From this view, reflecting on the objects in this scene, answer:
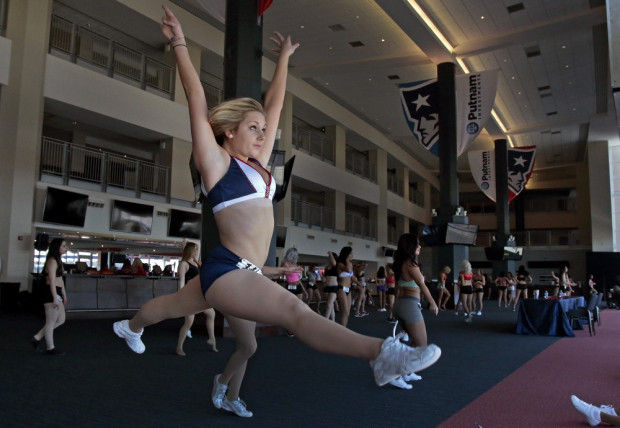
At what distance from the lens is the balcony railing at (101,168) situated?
46.9ft

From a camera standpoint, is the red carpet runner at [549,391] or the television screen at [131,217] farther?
the television screen at [131,217]

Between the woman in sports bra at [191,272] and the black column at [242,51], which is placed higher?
the black column at [242,51]

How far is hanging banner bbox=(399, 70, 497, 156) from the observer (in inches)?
Result: 674

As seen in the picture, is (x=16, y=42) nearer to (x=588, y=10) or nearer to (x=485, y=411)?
(x=485, y=411)

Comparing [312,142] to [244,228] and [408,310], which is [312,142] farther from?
[244,228]

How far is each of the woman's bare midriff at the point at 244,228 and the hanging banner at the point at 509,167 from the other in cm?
2462

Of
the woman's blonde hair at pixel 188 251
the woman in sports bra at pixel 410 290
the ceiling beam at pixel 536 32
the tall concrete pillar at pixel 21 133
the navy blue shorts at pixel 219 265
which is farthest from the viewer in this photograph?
the ceiling beam at pixel 536 32

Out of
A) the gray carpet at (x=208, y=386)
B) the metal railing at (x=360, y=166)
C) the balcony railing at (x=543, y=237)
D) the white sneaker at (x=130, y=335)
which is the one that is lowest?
the gray carpet at (x=208, y=386)

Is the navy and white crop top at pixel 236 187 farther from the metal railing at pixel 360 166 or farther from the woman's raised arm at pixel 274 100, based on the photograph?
the metal railing at pixel 360 166

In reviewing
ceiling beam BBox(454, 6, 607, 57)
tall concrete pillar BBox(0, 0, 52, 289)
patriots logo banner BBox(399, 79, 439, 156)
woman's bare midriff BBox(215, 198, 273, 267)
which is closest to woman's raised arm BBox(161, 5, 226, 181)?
woman's bare midriff BBox(215, 198, 273, 267)

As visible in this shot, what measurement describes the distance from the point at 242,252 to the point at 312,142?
2244cm

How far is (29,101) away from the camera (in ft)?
43.6

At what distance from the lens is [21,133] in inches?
518

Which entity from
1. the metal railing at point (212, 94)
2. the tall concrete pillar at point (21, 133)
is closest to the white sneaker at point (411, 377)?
the tall concrete pillar at point (21, 133)
